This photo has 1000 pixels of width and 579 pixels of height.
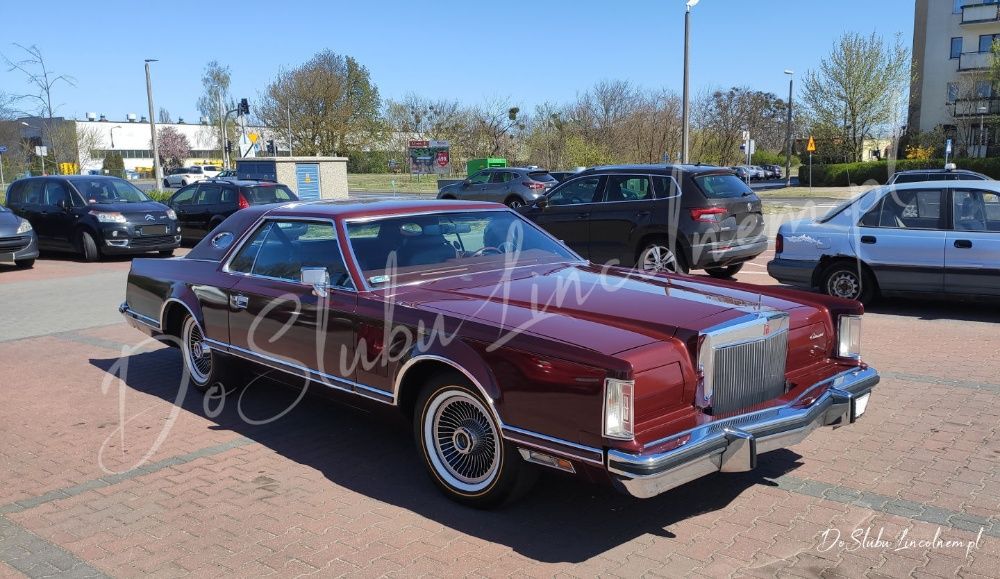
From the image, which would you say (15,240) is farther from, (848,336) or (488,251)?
(848,336)

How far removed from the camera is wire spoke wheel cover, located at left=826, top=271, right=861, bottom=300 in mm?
9305

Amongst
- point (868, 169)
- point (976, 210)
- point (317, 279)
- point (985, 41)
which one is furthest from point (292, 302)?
point (985, 41)

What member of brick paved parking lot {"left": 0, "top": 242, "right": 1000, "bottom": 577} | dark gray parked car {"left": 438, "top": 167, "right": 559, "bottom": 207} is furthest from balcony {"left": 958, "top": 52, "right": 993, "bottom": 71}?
brick paved parking lot {"left": 0, "top": 242, "right": 1000, "bottom": 577}

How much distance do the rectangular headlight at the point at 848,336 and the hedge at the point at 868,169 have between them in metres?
38.6

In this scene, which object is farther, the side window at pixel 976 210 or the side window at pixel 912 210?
the side window at pixel 912 210

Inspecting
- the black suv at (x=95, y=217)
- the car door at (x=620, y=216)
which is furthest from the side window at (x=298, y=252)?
the black suv at (x=95, y=217)

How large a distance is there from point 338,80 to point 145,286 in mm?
50657

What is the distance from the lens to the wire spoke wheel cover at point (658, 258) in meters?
10.8

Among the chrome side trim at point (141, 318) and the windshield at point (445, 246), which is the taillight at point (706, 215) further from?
the chrome side trim at point (141, 318)

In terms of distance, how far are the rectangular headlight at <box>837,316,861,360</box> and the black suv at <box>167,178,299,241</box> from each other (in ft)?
47.2

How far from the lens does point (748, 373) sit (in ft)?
12.9

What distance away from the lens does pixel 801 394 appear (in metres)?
4.18

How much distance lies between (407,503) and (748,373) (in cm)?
193

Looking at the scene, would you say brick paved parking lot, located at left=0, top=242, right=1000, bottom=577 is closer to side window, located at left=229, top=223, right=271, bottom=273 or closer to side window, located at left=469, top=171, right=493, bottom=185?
side window, located at left=229, top=223, right=271, bottom=273
